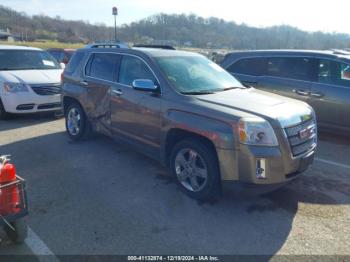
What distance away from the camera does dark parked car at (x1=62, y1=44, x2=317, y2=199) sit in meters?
3.39

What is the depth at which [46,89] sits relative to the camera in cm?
789

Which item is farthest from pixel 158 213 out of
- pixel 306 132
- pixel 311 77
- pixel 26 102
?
pixel 26 102

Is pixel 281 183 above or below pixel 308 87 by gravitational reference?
below

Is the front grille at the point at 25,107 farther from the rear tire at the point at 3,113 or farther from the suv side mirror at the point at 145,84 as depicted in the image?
the suv side mirror at the point at 145,84

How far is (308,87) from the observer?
6.36 metres

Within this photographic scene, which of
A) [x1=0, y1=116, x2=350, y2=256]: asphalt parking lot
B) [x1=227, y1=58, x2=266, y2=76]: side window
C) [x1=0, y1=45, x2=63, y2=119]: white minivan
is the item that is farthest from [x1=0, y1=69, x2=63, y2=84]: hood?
[x1=227, y1=58, x2=266, y2=76]: side window

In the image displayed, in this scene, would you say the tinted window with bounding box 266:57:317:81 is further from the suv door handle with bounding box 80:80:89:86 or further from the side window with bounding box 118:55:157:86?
the suv door handle with bounding box 80:80:89:86

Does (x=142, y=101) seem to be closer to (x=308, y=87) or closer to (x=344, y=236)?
(x=344, y=236)

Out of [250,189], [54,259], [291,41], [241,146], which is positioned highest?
[291,41]

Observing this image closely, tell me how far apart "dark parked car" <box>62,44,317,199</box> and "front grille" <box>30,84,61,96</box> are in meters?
2.58

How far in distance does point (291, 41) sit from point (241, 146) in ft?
115

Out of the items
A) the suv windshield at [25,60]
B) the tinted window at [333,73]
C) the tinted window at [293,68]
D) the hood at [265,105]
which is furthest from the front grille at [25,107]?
the tinted window at [333,73]

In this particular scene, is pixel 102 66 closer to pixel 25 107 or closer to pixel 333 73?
pixel 25 107

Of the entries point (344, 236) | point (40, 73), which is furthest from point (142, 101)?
point (40, 73)
